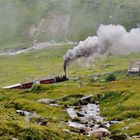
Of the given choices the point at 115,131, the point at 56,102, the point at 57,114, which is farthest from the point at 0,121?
the point at 56,102

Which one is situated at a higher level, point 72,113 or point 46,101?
point 46,101

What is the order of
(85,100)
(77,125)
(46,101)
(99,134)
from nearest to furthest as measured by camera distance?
(99,134) → (77,125) → (85,100) → (46,101)

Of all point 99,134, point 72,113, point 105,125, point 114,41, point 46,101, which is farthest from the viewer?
point 114,41

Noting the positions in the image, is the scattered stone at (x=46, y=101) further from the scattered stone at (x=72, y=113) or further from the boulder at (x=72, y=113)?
the scattered stone at (x=72, y=113)

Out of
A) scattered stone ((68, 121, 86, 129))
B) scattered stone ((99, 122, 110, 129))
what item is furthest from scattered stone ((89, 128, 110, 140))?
scattered stone ((99, 122, 110, 129))

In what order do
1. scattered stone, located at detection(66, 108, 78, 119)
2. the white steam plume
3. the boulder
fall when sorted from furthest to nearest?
the white steam plume, the boulder, scattered stone, located at detection(66, 108, 78, 119)

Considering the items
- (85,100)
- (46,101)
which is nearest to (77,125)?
(85,100)

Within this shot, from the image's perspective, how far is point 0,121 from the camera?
218 ft

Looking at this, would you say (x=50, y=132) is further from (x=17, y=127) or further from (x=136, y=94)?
(x=136, y=94)

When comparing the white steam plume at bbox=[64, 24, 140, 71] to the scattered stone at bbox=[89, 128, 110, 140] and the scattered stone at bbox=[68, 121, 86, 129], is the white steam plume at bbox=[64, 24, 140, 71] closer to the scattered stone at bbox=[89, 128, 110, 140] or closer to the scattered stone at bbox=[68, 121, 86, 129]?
the scattered stone at bbox=[68, 121, 86, 129]

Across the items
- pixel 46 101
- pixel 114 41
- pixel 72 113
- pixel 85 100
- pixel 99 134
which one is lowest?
pixel 85 100

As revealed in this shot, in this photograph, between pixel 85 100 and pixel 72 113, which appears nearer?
pixel 72 113

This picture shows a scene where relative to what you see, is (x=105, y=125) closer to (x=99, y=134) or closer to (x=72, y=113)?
(x=99, y=134)

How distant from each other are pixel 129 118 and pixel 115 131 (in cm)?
1719
